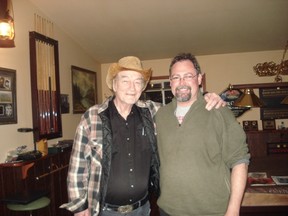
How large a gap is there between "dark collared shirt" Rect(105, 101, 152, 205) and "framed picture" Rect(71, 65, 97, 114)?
299cm

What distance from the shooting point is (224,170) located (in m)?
1.58

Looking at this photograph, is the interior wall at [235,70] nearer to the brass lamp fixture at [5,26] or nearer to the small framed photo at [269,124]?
the small framed photo at [269,124]

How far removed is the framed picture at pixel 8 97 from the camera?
2.97 metres

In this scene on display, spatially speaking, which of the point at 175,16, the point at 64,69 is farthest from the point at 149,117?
the point at 64,69

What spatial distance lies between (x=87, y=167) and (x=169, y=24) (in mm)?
3123

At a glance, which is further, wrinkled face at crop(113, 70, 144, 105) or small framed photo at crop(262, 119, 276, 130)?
small framed photo at crop(262, 119, 276, 130)

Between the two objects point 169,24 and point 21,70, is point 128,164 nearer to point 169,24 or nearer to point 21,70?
point 21,70

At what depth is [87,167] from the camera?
70.9 inches

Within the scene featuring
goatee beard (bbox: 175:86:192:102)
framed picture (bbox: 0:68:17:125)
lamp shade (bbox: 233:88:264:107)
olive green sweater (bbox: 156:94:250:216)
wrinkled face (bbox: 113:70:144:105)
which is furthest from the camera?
lamp shade (bbox: 233:88:264:107)

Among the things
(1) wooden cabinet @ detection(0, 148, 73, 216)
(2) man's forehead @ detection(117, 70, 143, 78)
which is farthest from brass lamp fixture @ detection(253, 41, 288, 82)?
(2) man's forehead @ detection(117, 70, 143, 78)

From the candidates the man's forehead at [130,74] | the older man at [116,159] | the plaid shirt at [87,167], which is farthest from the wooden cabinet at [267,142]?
the plaid shirt at [87,167]

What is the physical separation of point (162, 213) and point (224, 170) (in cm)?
48

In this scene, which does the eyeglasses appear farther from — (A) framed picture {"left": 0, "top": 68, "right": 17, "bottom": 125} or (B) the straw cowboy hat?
(A) framed picture {"left": 0, "top": 68, "right": 17, "bottom": 125}

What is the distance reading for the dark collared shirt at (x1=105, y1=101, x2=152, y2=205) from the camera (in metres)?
1.76
